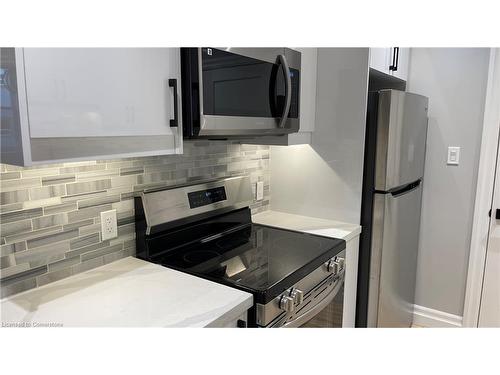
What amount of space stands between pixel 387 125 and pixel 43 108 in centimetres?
146

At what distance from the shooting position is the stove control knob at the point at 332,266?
1.56m

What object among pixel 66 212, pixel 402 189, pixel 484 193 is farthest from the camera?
pixel 484 193

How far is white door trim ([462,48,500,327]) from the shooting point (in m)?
2.12

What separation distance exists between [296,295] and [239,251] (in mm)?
339

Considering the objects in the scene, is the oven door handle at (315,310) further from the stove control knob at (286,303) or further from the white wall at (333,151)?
the white wall at (333,151)

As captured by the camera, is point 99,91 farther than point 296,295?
No

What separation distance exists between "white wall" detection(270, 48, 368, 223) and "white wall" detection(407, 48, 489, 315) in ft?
2.58

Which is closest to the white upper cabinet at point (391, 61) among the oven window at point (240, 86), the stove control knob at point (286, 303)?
the oven window at point (240, 86)

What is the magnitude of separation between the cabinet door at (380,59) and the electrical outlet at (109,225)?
53.6 inches

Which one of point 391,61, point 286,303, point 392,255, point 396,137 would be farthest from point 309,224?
point 391,61

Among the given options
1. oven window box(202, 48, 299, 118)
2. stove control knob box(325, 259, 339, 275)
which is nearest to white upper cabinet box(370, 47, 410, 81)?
oven window box(202, 48, 299, 118)

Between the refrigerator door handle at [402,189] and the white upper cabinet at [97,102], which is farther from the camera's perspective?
the refrigerator door handle at [402,189]

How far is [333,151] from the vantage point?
194 centimetres

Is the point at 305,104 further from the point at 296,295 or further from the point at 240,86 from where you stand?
the point at 296,295
